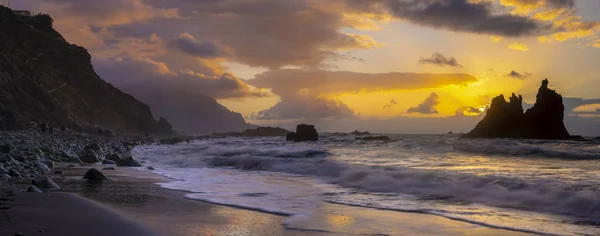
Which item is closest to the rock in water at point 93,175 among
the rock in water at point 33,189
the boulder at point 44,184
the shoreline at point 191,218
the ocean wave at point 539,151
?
the shoreline at point 191,218

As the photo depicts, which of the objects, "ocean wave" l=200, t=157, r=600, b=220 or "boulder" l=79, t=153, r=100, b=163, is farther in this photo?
"boulder" l=79, t=153, r=100, b=163

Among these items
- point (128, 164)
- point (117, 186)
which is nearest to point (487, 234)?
point (117, 186)

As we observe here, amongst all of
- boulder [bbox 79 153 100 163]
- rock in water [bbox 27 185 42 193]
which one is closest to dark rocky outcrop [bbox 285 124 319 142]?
boulder [bbox 79 153 100 163]

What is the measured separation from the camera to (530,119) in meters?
55.0

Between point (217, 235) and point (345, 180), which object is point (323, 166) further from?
point (217, 235)

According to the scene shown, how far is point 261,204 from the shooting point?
934 cm

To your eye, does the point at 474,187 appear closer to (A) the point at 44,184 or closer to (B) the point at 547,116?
(A) the point at 44,184

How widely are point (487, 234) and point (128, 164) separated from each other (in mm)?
15680

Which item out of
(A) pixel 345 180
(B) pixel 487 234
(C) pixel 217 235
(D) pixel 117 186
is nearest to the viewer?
(C) pixel 217 235

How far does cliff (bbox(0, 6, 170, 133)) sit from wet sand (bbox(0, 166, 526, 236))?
3566 cm

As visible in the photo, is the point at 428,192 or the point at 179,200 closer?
the point at 179,200

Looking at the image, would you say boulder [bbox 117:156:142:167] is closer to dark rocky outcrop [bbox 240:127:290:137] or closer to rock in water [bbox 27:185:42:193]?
rock in water [bbox 27:185:42:193]

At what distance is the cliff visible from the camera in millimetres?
51781

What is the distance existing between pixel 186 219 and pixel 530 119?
55363 millimetres
